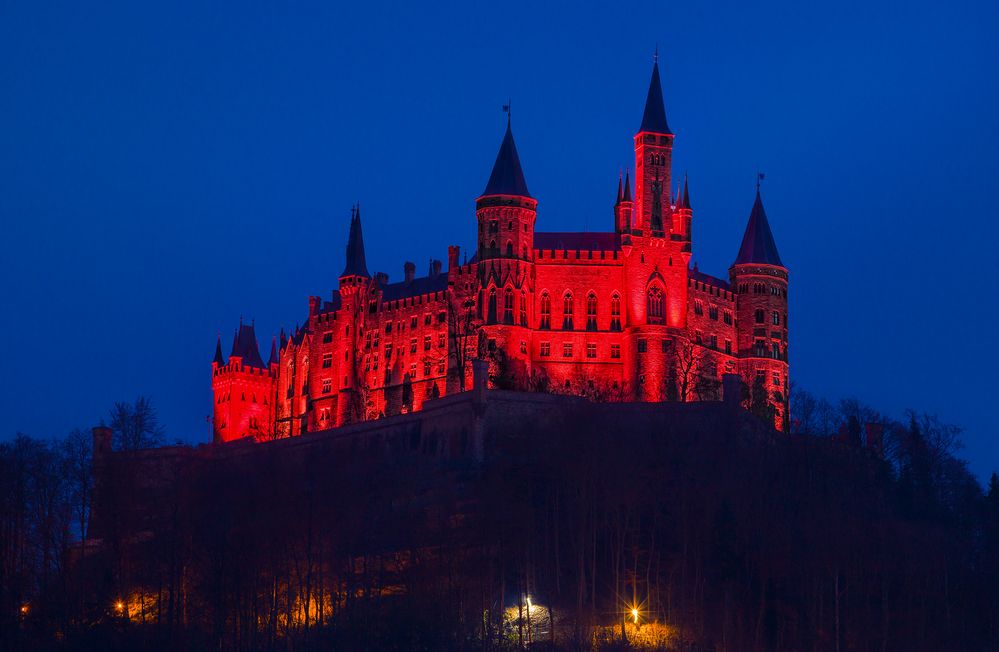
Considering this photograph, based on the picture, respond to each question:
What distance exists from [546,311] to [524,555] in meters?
24.3

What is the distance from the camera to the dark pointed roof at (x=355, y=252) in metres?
108

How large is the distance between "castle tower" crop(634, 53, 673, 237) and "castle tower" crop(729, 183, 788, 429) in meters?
6.12

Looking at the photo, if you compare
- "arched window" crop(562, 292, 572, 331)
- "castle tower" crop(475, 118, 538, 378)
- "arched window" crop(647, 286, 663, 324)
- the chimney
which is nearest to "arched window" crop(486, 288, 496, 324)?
"castle tower" crop(475, 118, 538, 378)

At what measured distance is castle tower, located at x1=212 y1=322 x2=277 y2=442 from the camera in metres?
113

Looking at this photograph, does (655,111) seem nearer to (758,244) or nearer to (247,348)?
(758,244)

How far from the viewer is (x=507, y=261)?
323 ft

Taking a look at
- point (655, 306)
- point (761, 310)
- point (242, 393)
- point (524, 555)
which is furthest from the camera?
point (242, 393)

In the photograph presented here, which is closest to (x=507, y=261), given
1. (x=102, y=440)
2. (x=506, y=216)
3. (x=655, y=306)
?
(x=506, y=216)

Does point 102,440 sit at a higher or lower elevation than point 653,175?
lower

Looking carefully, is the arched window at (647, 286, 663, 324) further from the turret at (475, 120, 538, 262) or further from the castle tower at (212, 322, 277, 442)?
the castle tower at (212, 322, 277, 442)

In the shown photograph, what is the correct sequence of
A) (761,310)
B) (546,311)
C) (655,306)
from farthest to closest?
→ (761,310)
(546,311)
(655,306)

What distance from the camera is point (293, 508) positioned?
8200 centimetres

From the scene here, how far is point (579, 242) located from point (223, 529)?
27.6 m

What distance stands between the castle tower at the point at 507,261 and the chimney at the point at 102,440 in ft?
57.2
